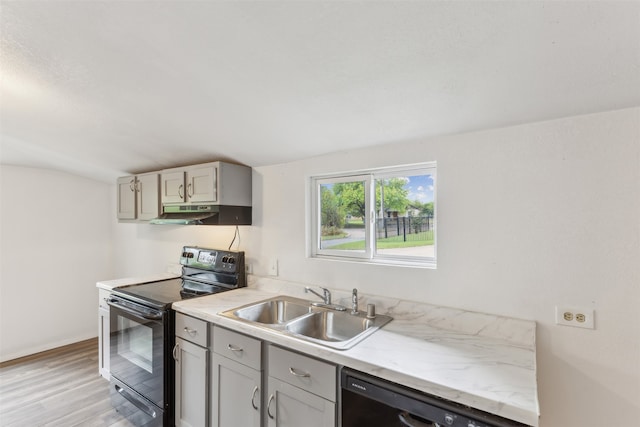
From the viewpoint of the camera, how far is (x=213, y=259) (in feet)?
8.43

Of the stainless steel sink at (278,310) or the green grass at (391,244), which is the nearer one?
the green grass at (391,244)

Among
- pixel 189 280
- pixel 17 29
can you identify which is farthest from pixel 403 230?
pixel 17 29

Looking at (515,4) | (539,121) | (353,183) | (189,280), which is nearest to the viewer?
(515,4)

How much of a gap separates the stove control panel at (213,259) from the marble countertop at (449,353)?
61 centimetres

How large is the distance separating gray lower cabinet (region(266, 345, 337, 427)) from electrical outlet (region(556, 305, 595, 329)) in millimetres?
998

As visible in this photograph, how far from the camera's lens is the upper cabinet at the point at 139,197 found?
279cm

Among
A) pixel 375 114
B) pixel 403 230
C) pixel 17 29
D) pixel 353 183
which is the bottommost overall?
pixel 403 230

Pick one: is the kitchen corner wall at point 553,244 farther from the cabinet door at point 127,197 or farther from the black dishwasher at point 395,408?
the cabinet door at point 127,197

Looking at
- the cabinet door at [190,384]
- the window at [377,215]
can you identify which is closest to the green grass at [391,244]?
the window at [377,215]

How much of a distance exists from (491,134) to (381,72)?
66 cm

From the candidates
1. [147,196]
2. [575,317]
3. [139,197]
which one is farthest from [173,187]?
[575,317]

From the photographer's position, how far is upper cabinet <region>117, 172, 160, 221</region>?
279cm

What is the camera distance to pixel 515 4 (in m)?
0.88

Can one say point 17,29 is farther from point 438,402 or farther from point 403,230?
point 438,402
